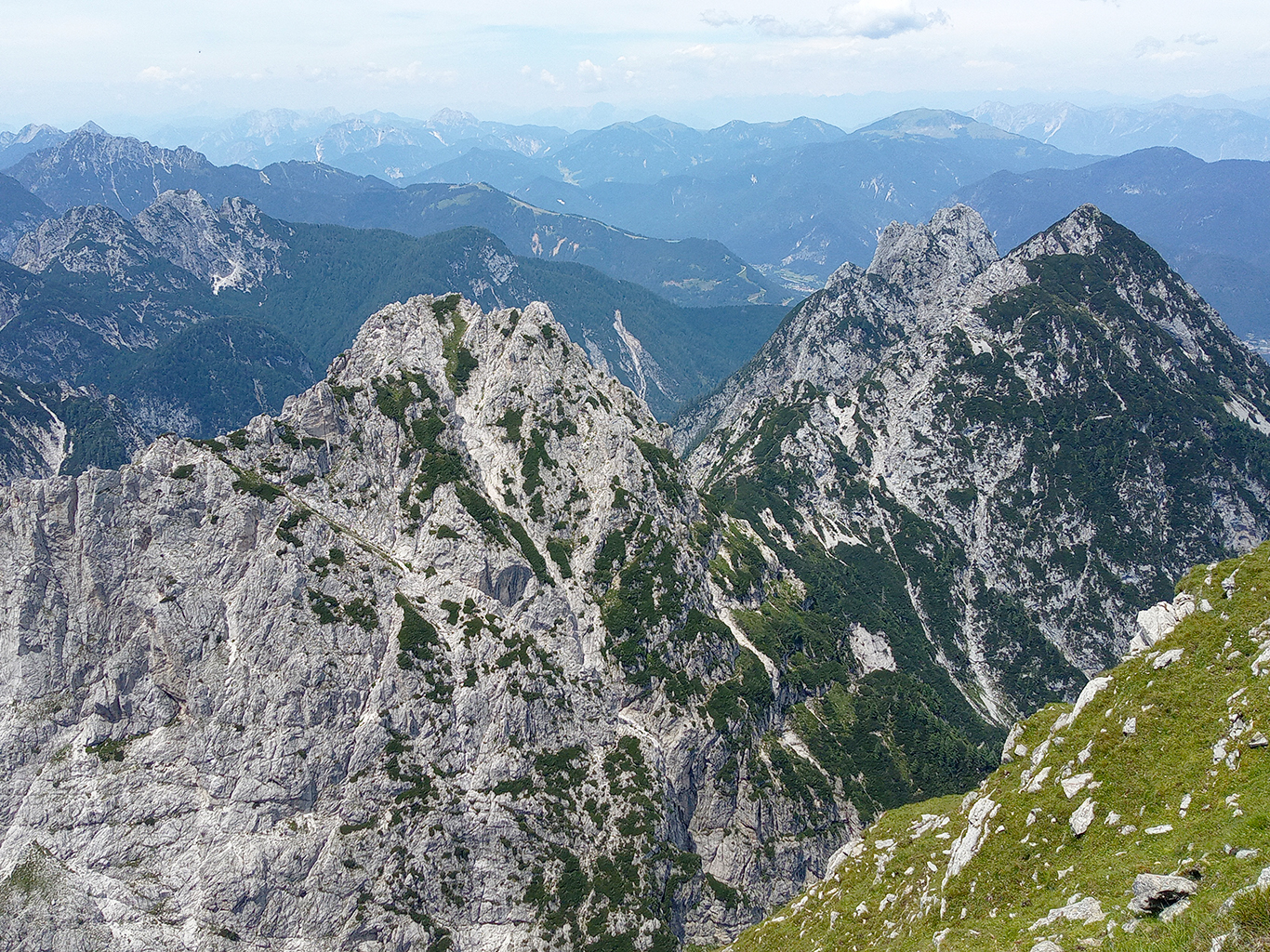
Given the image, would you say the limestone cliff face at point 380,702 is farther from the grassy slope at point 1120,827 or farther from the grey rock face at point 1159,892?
the grey rock face at point 1159,892

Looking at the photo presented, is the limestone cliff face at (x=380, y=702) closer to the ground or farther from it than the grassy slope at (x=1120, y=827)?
closer to the ground

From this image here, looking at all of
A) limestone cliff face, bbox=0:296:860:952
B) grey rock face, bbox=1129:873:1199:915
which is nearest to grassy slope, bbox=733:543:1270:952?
grey rock face, bbox=1129:873:1199:915

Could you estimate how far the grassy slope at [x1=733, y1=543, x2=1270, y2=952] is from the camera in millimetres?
36031

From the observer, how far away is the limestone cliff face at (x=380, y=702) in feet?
363

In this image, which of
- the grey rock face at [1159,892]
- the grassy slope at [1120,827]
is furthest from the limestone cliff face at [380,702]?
the grey rock face at [1159,892]

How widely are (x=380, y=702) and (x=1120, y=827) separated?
110225 mm

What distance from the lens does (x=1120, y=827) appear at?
46031mm

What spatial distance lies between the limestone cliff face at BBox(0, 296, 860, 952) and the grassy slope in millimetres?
70121

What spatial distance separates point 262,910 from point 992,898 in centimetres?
10555

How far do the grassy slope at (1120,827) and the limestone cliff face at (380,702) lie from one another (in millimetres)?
70121

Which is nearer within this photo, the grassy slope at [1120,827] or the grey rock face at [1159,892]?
the grey rock face at [1159,892]

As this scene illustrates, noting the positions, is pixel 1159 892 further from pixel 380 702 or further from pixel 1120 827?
pixel 380 702

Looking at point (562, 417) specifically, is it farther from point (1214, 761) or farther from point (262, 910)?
point (1214, 761)

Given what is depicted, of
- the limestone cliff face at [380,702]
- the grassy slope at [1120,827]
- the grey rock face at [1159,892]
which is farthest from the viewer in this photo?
the limestone cliff face at [380,702]
